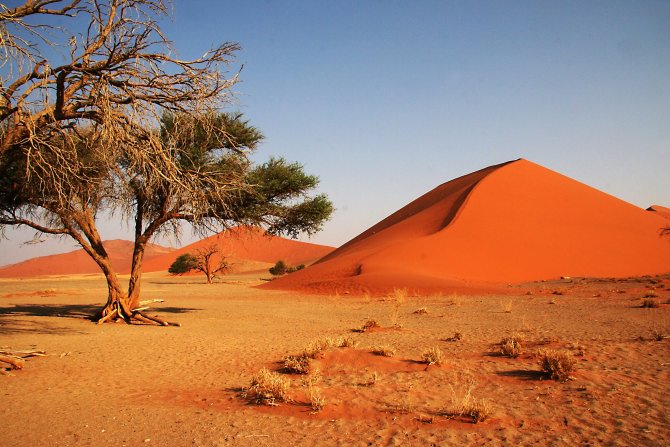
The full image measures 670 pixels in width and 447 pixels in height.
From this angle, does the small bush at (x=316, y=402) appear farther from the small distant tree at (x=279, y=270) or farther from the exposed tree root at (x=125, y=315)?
the small distant tree at (x=279, y=270)

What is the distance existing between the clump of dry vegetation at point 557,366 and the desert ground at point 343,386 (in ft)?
0.46

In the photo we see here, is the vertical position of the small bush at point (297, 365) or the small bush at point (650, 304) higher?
the small bush at point (650, 304)

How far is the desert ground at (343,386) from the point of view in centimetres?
462

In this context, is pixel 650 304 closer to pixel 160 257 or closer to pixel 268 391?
pixel 268 391

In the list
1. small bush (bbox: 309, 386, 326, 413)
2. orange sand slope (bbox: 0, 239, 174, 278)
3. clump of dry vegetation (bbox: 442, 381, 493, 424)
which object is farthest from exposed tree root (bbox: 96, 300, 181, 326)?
orange sand slope (bbox: 0, 239, 174, 278)

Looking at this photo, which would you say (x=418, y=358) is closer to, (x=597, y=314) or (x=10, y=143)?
(x=10, y=143)

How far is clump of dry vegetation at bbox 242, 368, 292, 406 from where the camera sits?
5.66 m

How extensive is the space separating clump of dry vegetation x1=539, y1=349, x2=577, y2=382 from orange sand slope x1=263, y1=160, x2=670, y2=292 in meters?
17.2

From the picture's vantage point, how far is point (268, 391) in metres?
5.85

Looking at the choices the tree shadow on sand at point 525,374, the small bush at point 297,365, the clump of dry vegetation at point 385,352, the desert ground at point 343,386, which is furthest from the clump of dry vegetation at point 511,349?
the small bush at point 297,365

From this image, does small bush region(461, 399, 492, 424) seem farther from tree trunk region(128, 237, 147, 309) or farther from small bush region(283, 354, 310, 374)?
tree trunk region(128, 237, 147, 309)

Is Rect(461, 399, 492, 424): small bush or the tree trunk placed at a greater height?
the tree trunk

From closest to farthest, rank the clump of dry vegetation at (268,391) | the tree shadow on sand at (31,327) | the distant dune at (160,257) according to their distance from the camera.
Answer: the clump of dry vegetation at (268,391) → the tree shadow on sand at (31,327) → the distant dune at (160,257)

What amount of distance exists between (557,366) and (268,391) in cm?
404
